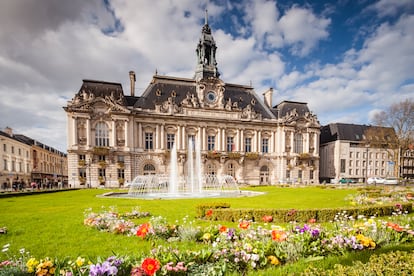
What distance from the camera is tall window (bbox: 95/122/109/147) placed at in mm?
35281

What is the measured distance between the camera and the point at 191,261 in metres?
4.31

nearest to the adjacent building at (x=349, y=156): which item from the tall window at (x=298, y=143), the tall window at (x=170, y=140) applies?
the tall window at (x=298, y=143)

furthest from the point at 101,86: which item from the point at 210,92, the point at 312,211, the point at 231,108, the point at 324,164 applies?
the point at 324,164

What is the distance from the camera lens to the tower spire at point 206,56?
43.7m

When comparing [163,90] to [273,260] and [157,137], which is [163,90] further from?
[273,260]

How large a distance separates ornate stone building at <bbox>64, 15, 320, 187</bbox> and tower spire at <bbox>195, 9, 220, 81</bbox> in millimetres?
204

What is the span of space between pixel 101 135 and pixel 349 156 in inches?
2121

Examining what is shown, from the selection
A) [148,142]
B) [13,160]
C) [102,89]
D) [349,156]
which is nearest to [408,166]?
[349,156]

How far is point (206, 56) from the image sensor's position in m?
44.8

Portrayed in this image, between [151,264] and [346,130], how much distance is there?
59.6 m

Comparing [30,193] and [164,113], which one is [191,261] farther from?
[164,113]

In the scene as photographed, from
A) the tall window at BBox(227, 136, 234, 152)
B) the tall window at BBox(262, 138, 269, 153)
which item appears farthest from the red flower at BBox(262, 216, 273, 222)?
the tall window at BBox(262, 138, 269, 153)

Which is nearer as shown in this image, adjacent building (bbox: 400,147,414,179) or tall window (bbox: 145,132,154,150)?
tall window (bbox: 145,132,154,150)

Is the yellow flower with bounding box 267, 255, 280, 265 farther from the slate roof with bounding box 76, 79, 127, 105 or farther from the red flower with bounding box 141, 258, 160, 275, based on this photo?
the slate roof with bounding box 76, 79, 127, 105
